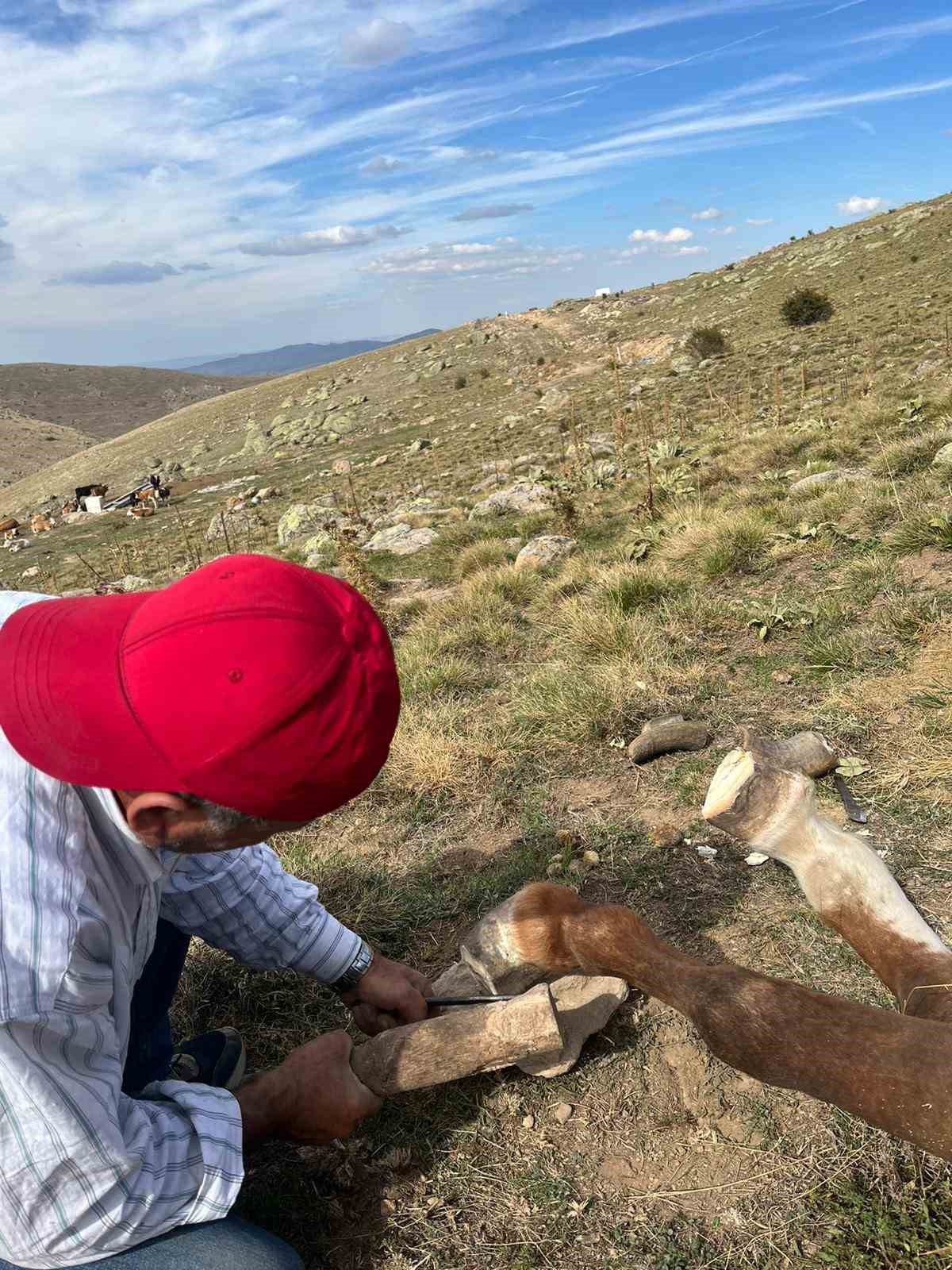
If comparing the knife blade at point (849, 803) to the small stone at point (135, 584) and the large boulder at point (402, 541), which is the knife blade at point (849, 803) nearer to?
the large boulder at point (402, 541)

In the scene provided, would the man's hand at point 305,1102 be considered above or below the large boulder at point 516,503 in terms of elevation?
below

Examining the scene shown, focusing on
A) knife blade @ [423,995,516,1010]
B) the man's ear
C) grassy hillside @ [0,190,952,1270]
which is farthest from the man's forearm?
the man's ear

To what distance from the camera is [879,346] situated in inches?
594

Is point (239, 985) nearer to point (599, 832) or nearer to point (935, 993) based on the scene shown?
point (599, 832)

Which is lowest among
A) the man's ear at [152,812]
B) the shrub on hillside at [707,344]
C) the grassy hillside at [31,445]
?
the man's ear at [152,812]

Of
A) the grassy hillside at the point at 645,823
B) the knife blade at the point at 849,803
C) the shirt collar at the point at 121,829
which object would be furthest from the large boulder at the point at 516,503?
the shirt collar at the point at 121,829

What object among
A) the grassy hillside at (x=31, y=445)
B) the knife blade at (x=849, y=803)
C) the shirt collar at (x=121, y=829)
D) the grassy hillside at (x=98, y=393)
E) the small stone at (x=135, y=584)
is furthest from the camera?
the grassy hillside at (x=98, y=393)

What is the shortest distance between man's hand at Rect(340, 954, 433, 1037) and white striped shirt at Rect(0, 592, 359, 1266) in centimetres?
53

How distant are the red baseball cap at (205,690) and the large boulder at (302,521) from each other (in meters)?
12.7

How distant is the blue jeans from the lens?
1.45m

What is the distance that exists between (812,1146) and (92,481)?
43.1m

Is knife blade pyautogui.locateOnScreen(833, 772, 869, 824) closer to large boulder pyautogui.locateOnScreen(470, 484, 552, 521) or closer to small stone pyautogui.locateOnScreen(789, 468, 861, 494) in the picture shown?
small stone pyautogui.locateOnScreen(789, 468, 861, 494)

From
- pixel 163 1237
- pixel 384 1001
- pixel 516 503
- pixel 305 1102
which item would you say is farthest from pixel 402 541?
pixel 163 1237

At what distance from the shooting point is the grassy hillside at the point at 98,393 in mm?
90750
